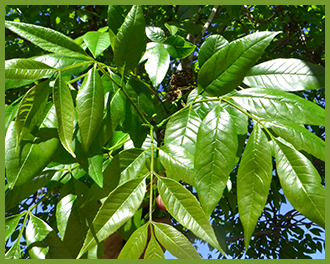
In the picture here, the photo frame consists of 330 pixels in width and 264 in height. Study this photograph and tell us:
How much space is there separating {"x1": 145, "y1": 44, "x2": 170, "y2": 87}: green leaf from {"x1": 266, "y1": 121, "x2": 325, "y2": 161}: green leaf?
1.51 ft

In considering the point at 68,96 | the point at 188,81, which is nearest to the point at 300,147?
the point at 68,96

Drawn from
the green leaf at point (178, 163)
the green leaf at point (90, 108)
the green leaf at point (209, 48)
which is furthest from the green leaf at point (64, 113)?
the green leaf at point (209, 48)

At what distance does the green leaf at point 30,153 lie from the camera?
2.17ft

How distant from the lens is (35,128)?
2.39 ft

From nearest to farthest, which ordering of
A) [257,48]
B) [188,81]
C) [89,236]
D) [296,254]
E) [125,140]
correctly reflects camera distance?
[89,236], [257,48], [125,140], [188,81], [296,254]

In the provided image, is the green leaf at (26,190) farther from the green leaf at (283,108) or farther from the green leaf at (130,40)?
the green leaf at (283,108)

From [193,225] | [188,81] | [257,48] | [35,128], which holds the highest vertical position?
[188,81]

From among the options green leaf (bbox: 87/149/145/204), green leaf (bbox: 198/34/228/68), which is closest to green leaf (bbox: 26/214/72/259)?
green leaf (bbox: 87/149/145/204)

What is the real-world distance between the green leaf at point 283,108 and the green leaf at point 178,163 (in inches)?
8.7

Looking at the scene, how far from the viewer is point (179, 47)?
1.11 meters

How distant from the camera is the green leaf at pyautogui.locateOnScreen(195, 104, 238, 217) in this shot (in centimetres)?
66

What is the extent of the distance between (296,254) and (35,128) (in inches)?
107

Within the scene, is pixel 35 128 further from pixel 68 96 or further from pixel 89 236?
pixel 89 236

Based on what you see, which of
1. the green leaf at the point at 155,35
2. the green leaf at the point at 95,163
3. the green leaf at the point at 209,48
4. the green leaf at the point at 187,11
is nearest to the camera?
the green leaf at the point at 95,163
